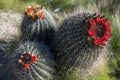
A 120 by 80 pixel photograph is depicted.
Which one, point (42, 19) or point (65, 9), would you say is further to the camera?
point (65, 9)

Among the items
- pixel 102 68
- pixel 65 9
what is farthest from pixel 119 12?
pixel 102 68

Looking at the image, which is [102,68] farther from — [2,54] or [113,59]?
[2,54]

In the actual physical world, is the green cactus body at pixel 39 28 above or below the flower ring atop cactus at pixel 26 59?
above

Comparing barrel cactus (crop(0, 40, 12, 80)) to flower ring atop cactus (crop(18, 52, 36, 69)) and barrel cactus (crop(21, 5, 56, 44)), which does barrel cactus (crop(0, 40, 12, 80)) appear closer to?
barrel cactus (crop(21, 5, 56, 44))

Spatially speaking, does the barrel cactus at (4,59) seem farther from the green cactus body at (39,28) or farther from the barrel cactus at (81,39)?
the barrel cactus at (81,39)

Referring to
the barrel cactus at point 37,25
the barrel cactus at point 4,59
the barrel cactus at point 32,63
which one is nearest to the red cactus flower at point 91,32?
the barrel cactus at point 32,63

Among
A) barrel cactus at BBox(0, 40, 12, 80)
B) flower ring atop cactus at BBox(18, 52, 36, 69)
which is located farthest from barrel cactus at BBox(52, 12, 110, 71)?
barrel cactus at BBox(0, 40, 12, 80)
